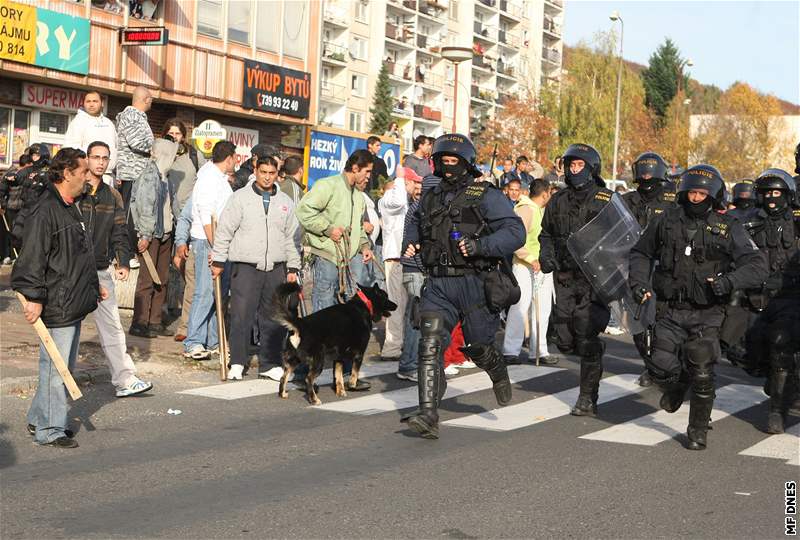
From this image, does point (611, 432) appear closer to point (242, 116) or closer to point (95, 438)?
point (95, 438)

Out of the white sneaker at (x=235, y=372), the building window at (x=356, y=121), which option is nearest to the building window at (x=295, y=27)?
the white sneaker at (x=235, y=372)

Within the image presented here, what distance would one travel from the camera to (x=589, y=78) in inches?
2963

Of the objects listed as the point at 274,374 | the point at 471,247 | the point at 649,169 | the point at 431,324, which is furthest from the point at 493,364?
the point at 649,169

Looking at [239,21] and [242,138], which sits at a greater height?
[239,21]

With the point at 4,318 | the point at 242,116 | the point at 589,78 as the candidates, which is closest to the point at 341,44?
the point at 589,78

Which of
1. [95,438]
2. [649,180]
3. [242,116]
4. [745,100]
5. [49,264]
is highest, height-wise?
[745,100]

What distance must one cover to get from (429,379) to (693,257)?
6.90 ft

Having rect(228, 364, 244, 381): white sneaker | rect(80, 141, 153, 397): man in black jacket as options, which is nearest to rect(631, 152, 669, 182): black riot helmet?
rect(228, 364, 244, 381): white sneaker

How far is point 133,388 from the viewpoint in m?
9.46

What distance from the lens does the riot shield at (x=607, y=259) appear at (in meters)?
9.34

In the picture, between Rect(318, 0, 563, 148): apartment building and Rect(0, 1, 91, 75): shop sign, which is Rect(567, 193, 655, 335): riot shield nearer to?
Rect(0, 1, 91, 75): shop sign

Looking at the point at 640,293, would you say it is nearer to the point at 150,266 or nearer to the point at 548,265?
the point at 548,265

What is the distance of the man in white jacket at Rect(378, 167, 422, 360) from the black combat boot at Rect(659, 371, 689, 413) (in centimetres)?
388

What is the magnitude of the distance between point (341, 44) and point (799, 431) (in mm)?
74103
